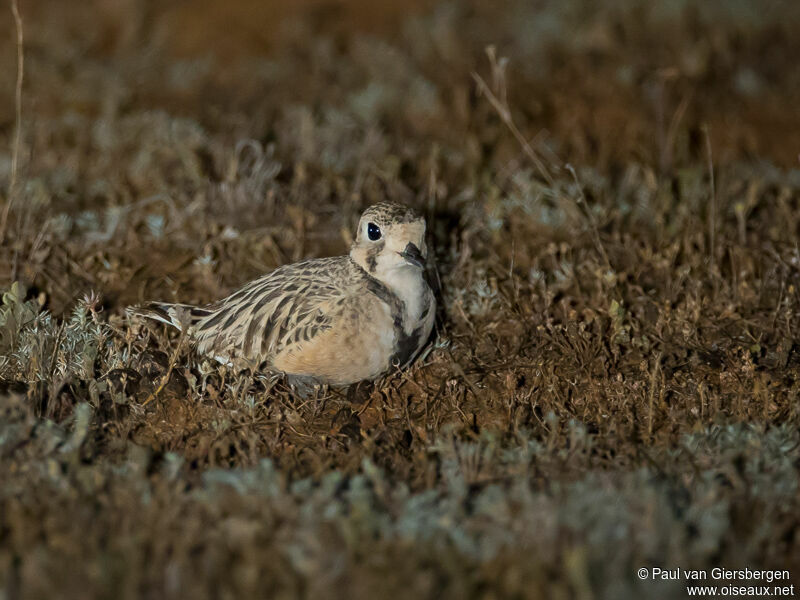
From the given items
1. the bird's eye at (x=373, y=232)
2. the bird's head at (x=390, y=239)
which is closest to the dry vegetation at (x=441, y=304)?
the bird's head at (x=390, y=239)

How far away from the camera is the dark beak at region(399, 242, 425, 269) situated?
4.29 meters

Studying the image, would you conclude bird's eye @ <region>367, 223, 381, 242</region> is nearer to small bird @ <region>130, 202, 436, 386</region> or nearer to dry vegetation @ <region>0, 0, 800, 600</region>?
small bird @ <region>130, 202, 436, 386</region>

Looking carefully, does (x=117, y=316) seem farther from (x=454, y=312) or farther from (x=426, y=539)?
(x=426, y=539)

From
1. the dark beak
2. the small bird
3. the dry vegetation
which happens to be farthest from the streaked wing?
the dark beak

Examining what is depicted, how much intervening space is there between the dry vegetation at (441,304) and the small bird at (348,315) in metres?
0.16

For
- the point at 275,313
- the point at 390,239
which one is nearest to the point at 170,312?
the point at 275,313

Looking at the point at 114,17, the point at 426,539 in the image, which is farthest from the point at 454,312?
the point at 114,17

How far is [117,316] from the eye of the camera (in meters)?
5.07

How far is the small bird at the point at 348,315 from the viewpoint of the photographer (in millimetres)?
4297

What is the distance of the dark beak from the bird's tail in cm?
115

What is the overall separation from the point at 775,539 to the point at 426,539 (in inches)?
47.0

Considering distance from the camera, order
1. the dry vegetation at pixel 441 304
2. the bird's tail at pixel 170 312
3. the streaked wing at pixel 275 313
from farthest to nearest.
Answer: the bird's tail at pixel 170 312 < the streaked wing at pixel 275 313 < the dry vegetation at pixel 441 304

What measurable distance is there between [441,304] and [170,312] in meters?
1.41

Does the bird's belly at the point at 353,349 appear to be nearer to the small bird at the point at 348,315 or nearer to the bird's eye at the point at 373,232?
the small bird at the point at 348,315
